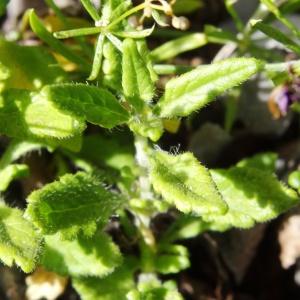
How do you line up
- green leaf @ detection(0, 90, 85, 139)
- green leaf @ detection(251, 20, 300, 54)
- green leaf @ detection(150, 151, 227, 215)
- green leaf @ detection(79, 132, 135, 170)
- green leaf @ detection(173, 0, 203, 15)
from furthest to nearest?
green leaf @ detection(173, 0, 203, 15)
green leaf @ detection(79, 132, 135, 170)
green leaf @ detection(251, 20, 300, 54)
green leaf @ detection(0, 90, 85, 139)
green leaf @ detection(150, 151, 227, 215)

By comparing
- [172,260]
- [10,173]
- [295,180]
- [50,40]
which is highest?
[50,40]

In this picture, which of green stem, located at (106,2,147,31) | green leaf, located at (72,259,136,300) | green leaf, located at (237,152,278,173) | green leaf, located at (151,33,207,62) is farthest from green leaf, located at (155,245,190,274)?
green stem, located at (106,2,147,31)

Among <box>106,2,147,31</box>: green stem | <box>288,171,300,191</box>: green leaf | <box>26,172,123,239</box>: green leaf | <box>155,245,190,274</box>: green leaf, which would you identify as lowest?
<box>155,245,190,274</box>: green leaf

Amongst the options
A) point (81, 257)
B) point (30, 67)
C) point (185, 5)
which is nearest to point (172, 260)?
point (81, 257)

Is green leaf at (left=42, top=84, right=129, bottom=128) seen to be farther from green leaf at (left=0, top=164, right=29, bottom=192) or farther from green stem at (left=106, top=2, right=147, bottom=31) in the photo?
green leaf at (left=0, top=164, right=29, bottom=192)

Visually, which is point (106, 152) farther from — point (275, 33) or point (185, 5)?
point (275, 33)

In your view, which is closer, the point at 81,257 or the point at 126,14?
the point at 126,14

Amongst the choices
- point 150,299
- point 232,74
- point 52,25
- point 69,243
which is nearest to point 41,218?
point 69,243
